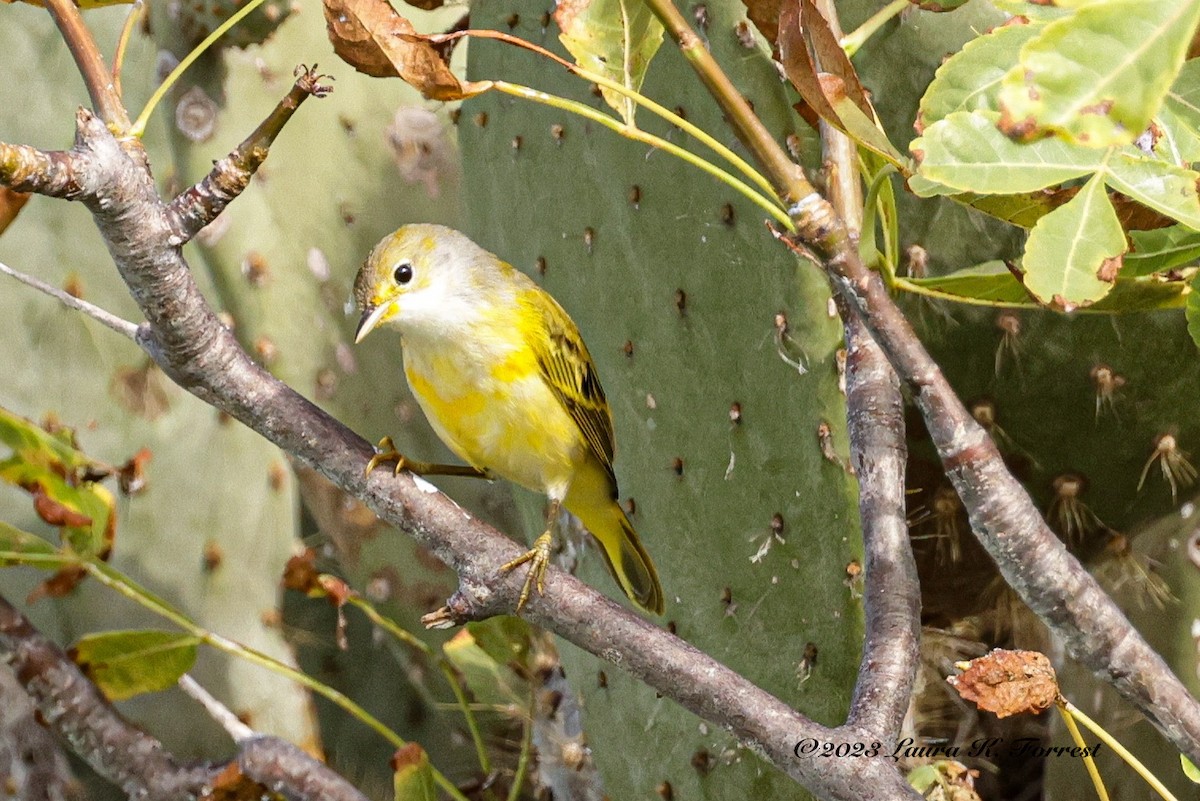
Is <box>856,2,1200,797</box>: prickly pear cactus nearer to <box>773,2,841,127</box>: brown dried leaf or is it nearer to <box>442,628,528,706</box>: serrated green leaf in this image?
<box>773,2,841,127</box>: brown dried leaf

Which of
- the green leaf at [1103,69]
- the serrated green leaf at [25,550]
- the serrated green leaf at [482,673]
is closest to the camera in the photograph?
the green leaf at [1103,69]

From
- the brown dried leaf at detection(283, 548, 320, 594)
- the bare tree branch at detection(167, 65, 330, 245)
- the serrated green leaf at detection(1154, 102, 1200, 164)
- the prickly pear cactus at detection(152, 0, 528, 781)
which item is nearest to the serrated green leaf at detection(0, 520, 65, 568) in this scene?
the brown dried leaf at detection(283, 548, 320, 594)

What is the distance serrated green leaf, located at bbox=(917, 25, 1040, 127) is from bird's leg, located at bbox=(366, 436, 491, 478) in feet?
1.29

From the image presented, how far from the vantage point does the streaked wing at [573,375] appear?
108 centimetres

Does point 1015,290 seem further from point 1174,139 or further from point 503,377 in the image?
point 503,377

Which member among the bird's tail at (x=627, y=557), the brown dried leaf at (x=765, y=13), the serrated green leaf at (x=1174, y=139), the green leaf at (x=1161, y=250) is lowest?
the bird's tail at (x=627, y=557)

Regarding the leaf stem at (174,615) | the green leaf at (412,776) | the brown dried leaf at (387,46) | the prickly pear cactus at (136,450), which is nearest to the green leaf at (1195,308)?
the brown dried leaf at (387,46)

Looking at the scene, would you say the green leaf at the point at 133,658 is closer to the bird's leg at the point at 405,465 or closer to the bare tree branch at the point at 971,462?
the bird's leg at the point at 405,465

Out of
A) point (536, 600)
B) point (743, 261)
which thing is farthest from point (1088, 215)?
point (743, 261)

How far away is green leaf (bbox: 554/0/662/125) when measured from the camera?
66 centimetres

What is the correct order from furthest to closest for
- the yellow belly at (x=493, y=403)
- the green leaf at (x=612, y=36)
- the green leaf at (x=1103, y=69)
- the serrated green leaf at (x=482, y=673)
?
the serrated green leaf at (x=482, y=673) < the yellow belly at (x=493, y=403) < the green leaf at (x=612, y=36) < the green leaf at (x=1103, y=69)

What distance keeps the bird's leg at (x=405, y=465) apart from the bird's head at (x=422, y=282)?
0.11 m

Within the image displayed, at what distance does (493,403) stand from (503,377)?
0.08 feet

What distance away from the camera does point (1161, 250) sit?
0.63m
